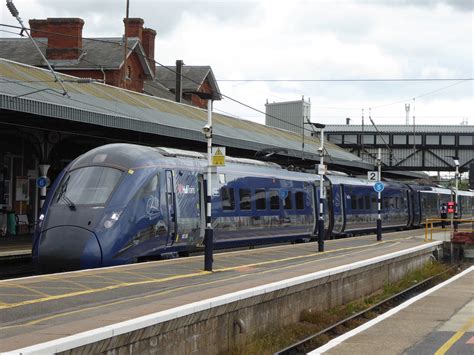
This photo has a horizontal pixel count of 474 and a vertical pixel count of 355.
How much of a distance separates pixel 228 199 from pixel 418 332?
8.75 metres

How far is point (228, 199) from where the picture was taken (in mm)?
19906

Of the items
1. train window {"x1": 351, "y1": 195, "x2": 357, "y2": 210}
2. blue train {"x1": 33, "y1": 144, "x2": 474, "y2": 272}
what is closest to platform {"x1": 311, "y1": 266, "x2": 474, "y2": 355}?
blue train {"x1": 33, "y1": 144, "x2": 474, "y2": 272}

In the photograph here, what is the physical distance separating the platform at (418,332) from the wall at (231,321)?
1.10 meters

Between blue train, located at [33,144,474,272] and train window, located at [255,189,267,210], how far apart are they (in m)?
0.03

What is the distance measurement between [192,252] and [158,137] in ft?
30.4

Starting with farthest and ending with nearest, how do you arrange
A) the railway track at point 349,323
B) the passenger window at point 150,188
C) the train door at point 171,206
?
the train door at point 171,206, the passenger window at point 150,188, the railway track at point 349,323

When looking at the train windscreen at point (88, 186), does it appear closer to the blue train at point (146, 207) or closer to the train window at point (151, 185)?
the blue train at point (146, 207)

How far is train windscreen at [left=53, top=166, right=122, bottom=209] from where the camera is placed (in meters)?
15.1

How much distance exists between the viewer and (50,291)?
35.5 feet

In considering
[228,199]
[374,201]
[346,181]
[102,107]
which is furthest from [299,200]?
[374,201]

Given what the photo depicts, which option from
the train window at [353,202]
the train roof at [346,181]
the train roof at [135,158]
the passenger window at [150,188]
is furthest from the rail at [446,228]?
the passenger window at [150,188]

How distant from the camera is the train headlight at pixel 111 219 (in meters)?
14.6

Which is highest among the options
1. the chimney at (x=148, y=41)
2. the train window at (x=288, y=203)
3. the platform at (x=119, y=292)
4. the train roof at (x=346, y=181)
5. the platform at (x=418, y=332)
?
the chimney at (x=148, y=41)

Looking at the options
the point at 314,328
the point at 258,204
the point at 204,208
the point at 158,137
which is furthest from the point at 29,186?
the point at 314,328
